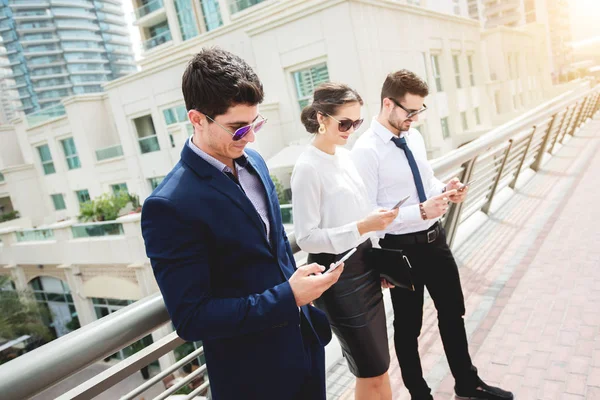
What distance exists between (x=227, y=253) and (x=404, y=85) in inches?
58.6

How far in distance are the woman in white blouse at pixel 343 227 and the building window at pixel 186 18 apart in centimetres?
2464

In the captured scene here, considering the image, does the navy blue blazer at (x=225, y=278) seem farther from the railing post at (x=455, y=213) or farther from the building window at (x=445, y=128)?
the building window at (x=445, y=128)

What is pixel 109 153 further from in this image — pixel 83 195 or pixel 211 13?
pixel 211 13

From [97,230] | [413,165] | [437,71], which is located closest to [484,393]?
[413,165]

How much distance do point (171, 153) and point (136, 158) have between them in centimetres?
273

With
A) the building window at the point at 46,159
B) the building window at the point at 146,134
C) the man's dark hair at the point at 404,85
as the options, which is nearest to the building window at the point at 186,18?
the building window at the point at 146,134

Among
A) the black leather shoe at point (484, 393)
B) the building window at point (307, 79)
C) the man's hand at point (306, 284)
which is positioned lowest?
the black leather shoe at point (484, 393)

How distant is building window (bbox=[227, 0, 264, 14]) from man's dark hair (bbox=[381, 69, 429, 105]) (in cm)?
2023

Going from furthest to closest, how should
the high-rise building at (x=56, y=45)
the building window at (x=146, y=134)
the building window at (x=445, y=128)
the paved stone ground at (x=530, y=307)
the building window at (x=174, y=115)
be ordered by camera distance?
the high-rise building at (x=56, y=45)
the building window at (x=146, y=134)
the building window at (x=445, y=128)
the building window at (x=174, y=115)
the paved stone ground at (x=530, y=307)

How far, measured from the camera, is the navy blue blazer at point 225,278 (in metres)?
1.07

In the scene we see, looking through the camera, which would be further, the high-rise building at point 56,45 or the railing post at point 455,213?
the high-rise building at point 56,45

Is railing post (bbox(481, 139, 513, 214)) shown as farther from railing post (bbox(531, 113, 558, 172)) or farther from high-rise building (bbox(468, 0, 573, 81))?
high-rise building (bbox(468, 0, 573, 81))

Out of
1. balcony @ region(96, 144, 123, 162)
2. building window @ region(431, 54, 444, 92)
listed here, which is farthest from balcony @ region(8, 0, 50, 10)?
building window @ region(431, 54, 444, 92)

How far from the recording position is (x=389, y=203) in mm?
2240
